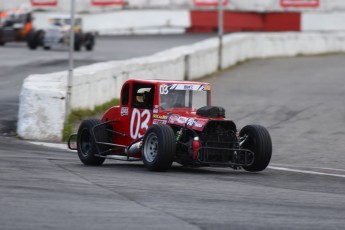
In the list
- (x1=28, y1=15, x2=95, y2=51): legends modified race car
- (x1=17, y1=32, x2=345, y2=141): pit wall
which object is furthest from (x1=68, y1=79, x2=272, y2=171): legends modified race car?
(x1=28, y1=15, x2=95, y2=51): legends modified race car

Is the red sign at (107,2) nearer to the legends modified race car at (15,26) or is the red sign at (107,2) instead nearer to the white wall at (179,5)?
the white wall at (179,5)

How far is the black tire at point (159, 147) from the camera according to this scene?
38.4 ft

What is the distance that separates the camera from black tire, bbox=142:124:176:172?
11695 mm

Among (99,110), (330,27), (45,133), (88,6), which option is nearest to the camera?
(45,133)

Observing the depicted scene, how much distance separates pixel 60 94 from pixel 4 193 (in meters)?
7.91

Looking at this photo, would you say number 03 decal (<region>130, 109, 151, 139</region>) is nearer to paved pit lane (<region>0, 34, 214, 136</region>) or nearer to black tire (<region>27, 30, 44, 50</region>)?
paved pit lane (<region>0, 34, 214, 136</region>)

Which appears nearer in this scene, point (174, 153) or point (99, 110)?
point (174, 153)

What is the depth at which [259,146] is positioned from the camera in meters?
12.4

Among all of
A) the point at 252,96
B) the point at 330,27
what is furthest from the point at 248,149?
the point at 330,27

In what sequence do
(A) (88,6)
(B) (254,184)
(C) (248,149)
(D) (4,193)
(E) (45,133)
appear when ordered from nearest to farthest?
1. (D) (4,193)
2. (B) (254,184)
3. (C) (248,149)
4. (E) (45,133)
5. (A) (88,6)

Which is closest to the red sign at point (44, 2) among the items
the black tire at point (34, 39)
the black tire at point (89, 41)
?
the black tire at point (34, 39)

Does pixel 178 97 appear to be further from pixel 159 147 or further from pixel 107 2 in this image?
pixel 107 2

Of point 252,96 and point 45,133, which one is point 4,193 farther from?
point 252,96

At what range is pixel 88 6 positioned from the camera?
153 feet
